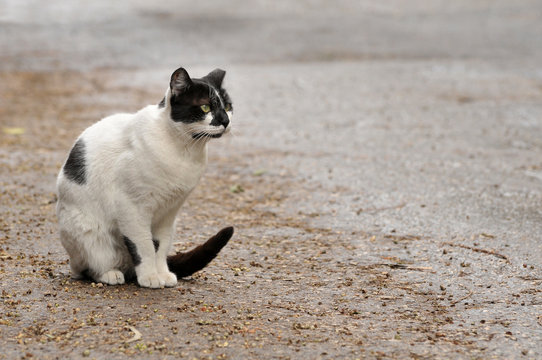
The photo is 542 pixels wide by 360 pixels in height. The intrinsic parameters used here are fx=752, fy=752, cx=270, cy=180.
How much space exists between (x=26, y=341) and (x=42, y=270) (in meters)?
0.99

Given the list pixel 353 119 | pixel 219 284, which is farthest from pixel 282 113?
pixel 219 284

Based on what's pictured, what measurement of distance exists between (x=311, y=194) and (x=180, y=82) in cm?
262

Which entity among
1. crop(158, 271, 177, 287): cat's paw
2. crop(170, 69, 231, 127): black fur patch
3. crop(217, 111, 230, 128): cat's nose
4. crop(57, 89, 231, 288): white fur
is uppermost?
crop(170, 69, 231, 127): black fur patch

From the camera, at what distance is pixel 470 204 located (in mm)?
5906

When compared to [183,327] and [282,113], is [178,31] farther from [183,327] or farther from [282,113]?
[183,327]

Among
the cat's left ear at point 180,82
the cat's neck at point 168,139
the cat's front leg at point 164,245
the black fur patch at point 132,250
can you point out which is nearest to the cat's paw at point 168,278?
the cat's front leg at point 164,245

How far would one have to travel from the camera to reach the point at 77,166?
4.06 m

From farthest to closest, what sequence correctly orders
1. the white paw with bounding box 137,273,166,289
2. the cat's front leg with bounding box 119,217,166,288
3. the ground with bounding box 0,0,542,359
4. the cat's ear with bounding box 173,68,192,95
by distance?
the white paw with bounding box 137,273,166,289
the cat's front leg with bounding box 119,217,166,288
the cat's ear with bounding box 173,68,192,95
the ground with bounding box 0,0,542,359

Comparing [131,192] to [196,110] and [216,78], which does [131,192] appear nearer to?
[196,110]

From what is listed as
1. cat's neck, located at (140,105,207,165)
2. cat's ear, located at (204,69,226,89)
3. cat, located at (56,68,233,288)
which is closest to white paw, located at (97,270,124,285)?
cat, located at (56,68,233,288)

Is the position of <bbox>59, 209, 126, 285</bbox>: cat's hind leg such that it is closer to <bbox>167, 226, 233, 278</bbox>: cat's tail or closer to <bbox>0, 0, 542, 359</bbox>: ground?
<bbox>0, 0, 542, 359</bbox>: ground

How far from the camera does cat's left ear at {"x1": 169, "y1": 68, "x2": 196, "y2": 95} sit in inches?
149

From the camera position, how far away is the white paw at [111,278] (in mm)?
4082

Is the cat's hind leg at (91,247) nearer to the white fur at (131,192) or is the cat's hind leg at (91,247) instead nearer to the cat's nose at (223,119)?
the white fur at (131,192)
